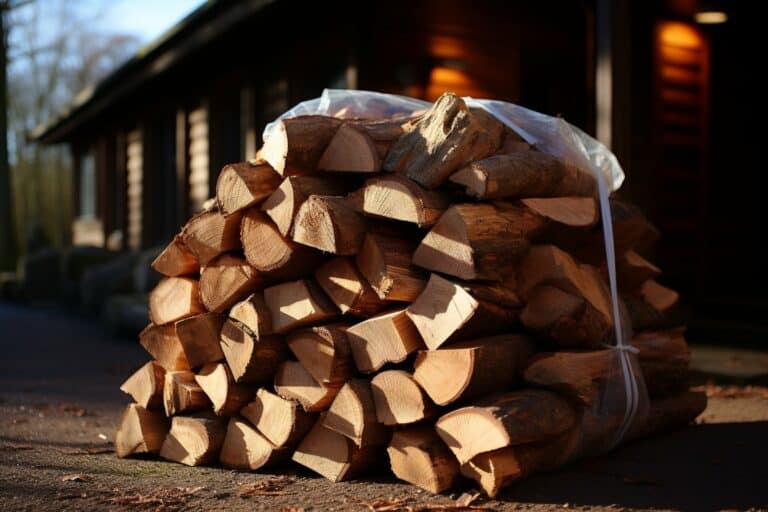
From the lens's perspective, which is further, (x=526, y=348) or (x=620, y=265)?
(x=620, y=265)

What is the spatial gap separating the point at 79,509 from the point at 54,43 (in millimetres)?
34855

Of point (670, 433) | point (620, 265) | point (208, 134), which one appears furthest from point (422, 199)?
point (208, 134)

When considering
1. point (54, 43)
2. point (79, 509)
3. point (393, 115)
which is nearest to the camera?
point (79, 509)

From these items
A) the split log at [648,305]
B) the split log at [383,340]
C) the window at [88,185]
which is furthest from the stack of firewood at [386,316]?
the window at [88,185]

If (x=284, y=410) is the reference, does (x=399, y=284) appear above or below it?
above

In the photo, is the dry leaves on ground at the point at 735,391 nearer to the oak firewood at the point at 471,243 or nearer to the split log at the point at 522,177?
the split log at the point at 522,177

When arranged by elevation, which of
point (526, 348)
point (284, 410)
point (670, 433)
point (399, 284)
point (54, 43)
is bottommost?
point (670, 433)

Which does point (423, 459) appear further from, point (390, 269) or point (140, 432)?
point (140, 432)

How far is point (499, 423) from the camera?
3.17 m

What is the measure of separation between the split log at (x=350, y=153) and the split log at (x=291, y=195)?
0.26 ft

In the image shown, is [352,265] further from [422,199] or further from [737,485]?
[737,485]

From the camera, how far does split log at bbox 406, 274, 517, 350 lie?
3.33 meters

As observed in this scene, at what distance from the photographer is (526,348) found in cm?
367

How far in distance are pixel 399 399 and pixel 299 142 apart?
3.72 feet
